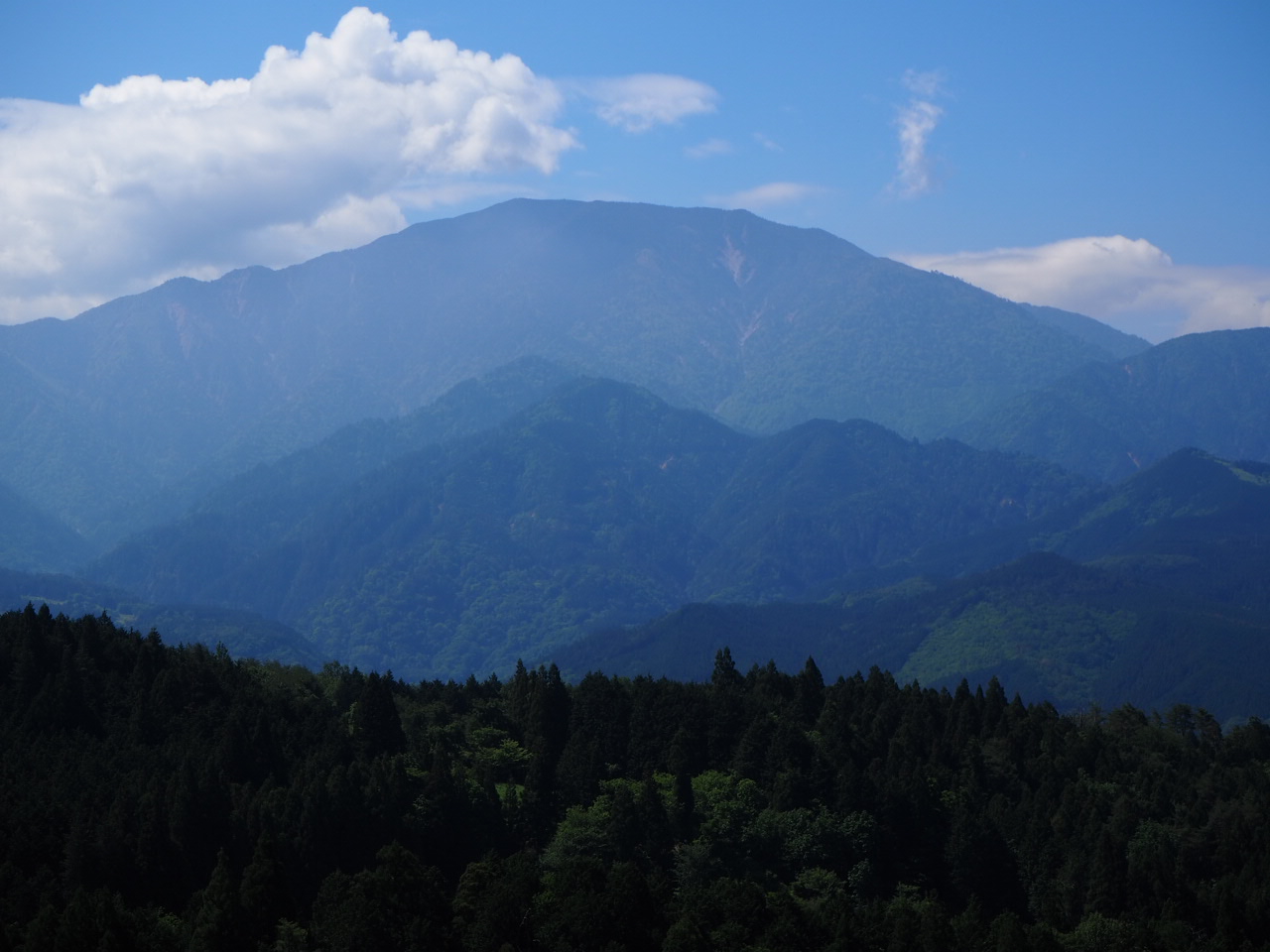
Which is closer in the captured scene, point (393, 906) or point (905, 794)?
point (393, 906)

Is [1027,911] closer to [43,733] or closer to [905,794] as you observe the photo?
[905,794]

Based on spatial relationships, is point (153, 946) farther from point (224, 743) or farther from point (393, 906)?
point (224, 743)

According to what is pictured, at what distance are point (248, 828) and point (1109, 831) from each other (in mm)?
48286

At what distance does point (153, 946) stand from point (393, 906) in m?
10.9

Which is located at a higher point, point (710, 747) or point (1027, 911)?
point (710, 747)

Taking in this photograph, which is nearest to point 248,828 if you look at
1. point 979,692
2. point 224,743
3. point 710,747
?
point 224,743

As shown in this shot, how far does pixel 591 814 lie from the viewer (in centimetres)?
10031

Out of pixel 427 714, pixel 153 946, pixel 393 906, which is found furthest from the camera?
pixel 427 714

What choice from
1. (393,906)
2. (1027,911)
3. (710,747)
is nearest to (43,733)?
(393,906)

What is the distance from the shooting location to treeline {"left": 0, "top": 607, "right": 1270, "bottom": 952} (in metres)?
79.7

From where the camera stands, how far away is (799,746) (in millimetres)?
107688

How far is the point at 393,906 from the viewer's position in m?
78.8

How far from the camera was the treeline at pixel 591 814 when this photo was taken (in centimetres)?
7969

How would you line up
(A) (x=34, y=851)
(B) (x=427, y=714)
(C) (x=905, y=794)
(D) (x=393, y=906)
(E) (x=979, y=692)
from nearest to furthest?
1. (D) (x=393, y=906)
2. (A) (x=34, y=851)
3. (C) (x=905, y=794)
4. (B) (x=427, y=714)
5. (E) (x=979, y=692)
